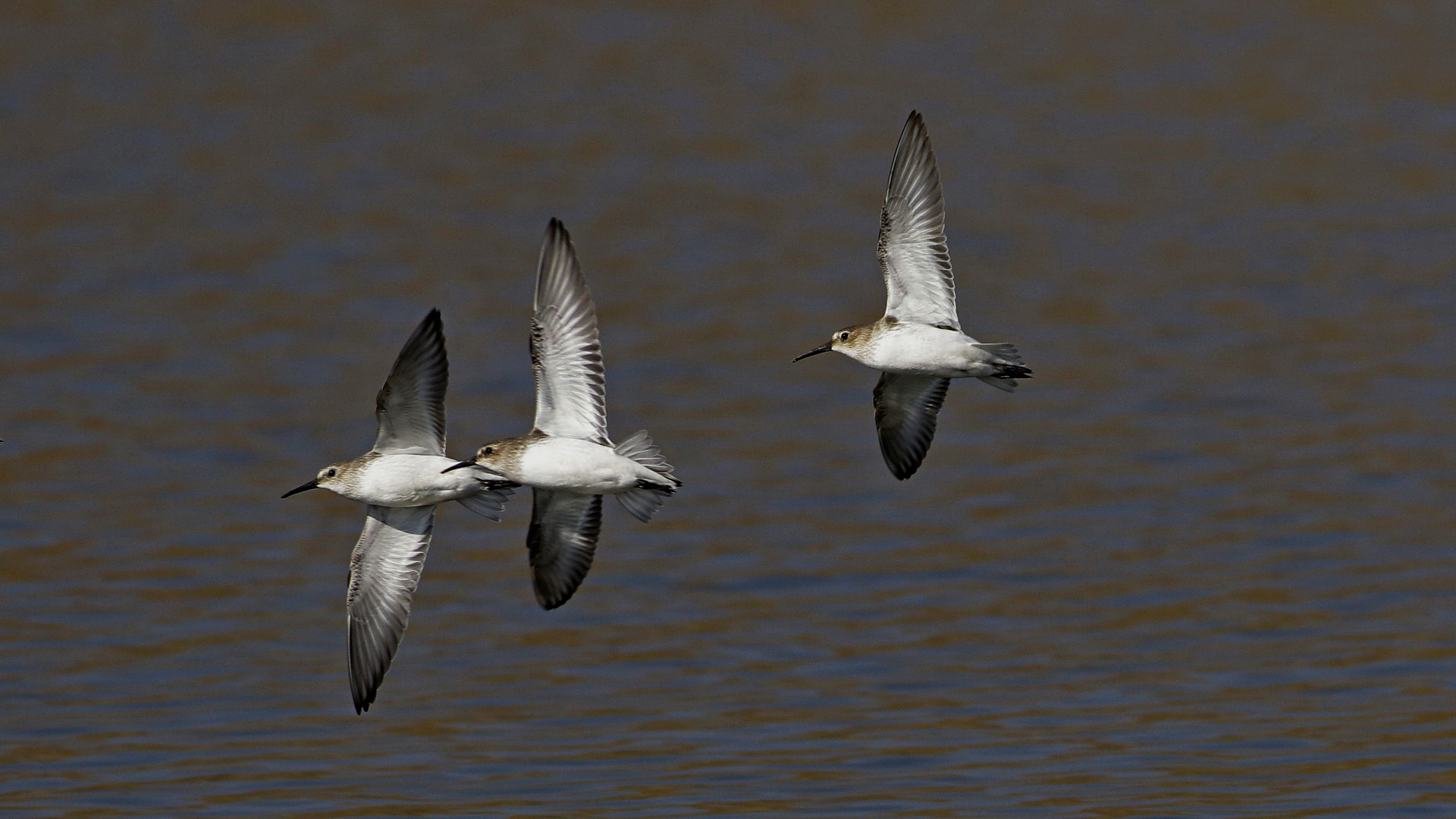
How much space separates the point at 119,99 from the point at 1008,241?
1736 centimetres

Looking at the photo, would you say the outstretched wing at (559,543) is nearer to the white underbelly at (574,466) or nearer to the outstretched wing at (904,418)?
the white underbelly at (574,466)

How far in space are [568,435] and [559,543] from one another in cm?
148

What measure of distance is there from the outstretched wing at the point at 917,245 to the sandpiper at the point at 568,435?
1.71 meters

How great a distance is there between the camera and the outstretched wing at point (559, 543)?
14.4 m

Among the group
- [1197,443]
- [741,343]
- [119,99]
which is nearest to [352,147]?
[119,99]

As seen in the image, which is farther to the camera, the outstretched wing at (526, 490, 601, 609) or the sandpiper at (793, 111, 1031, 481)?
the outstretched wing at (526, 490, 601, 609)

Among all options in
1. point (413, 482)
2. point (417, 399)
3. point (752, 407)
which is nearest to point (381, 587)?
point (413, 482)

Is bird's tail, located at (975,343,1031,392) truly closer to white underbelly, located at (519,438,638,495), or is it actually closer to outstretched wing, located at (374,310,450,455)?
white underbelly, located at (519,438,638,495)

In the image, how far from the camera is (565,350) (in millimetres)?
13516

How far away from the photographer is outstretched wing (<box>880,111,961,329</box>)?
13.6m

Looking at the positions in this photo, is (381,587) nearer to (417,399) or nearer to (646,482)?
(417,399)

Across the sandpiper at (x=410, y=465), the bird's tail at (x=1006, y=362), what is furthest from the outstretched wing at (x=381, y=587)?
the bird's tail at (x=1006, y=362)

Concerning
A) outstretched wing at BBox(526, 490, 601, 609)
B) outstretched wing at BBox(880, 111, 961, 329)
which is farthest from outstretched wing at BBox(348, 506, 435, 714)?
outstretched wing at BBox(880, 111, 961, 329)

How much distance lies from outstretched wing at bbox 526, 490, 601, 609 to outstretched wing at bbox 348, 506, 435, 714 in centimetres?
71
